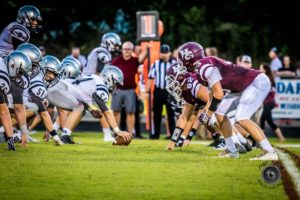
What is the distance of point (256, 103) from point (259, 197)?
3.81 meters

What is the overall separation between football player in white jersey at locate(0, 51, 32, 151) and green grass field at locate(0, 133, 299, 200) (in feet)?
1.28

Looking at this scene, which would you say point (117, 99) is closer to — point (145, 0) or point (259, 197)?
point (259, 197)

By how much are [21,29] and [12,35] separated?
201 millimetres

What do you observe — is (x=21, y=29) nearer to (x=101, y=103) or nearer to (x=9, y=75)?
(x=101, y=103)

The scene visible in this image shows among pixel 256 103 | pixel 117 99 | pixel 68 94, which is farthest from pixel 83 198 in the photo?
pixel 117 99

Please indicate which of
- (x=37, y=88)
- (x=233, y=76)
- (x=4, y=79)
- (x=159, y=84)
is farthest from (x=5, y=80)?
(x=159, y=84)

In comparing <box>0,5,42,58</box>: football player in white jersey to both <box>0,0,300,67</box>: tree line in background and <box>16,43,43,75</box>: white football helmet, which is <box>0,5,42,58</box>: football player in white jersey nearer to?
<box>16,43,43,75</box>: white football helmet

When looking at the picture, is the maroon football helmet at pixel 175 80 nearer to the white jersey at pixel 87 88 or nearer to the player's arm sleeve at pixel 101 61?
the white jersey at pixel 87 88

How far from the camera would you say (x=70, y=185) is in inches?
390

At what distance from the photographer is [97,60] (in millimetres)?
18203

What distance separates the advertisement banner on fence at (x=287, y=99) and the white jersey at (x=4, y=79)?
11.6m

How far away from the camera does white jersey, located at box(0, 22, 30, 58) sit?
16.0 m

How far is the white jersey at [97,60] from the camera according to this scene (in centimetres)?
1800

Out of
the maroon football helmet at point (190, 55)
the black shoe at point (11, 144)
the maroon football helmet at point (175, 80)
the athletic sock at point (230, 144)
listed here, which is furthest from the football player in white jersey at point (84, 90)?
the athletic sock at point (230, 144)
